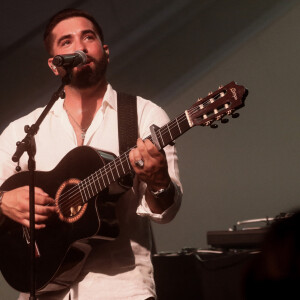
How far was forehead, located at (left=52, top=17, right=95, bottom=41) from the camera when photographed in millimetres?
2367

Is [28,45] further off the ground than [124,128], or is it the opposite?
[28,45]

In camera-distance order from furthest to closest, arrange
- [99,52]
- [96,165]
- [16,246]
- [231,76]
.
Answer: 1. [231,76]
2. [99,52]
3. [16,246]
4. [96,165]

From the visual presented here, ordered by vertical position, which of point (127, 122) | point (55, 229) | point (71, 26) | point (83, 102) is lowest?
point (55, 229)

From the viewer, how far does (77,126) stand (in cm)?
224

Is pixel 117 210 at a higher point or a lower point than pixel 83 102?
lower

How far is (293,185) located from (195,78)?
0.83 metres

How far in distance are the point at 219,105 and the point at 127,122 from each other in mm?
466

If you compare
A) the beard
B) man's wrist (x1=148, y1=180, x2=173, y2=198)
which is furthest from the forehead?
man's wrist (x1=148, y1=180, x2=173, y2=198)

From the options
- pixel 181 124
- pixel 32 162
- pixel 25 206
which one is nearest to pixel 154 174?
pixel 181 124

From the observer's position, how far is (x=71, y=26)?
2391 mm

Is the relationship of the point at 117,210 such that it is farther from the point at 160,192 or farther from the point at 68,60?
the point at 68,60

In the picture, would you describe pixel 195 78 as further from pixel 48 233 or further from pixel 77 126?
pixel 48 233

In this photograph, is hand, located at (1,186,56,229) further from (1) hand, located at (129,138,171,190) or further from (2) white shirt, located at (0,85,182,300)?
(1) hand, located at (129,138,171,190)

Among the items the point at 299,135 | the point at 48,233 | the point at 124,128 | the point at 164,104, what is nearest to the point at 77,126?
the point at 124,128
